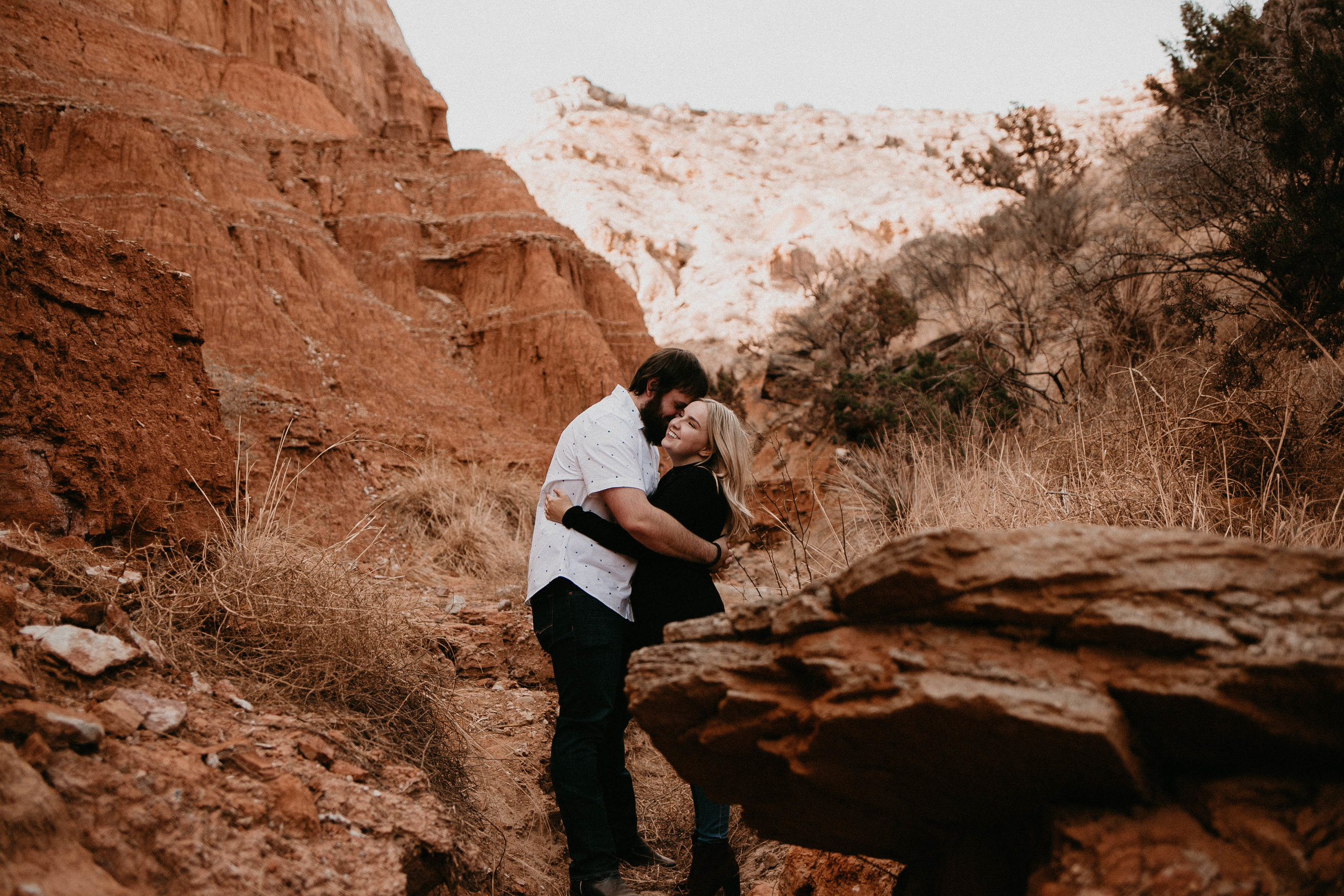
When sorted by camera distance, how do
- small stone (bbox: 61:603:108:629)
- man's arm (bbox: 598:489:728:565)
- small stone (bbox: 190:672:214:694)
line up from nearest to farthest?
small stone (bbox: 61:603:108:629)
small stone (bbox: 190:672:214:694)
man's arm (bbox: 598:489:728:565)

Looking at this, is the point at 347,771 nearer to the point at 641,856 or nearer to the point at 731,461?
the point at 641,856

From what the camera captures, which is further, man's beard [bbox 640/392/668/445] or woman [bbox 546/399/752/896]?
man's beard [bbox 640/392/668/445]

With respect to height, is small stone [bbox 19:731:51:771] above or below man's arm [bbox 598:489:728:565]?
below

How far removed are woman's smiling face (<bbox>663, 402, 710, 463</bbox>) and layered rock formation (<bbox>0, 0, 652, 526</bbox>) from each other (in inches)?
198

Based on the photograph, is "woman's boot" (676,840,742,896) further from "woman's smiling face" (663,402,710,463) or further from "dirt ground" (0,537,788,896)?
"woman's smiling face" (663,402,710,463)

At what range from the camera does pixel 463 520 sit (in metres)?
7.11

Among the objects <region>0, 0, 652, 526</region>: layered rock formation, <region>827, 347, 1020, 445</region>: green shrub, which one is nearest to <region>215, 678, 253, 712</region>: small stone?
<region>0, 0, 652, 526</region>: layered rock formation

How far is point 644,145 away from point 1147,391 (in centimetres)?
3840

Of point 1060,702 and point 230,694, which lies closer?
point 1060,702

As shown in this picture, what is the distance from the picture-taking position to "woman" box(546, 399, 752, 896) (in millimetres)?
2908

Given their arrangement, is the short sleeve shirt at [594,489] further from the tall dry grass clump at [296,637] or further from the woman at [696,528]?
the tall dry grass clump at [296,637]

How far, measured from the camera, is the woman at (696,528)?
291 centimetres

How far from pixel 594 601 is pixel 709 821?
0.91 metres

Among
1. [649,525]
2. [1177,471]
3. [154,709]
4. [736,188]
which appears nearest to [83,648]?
[154,709]
